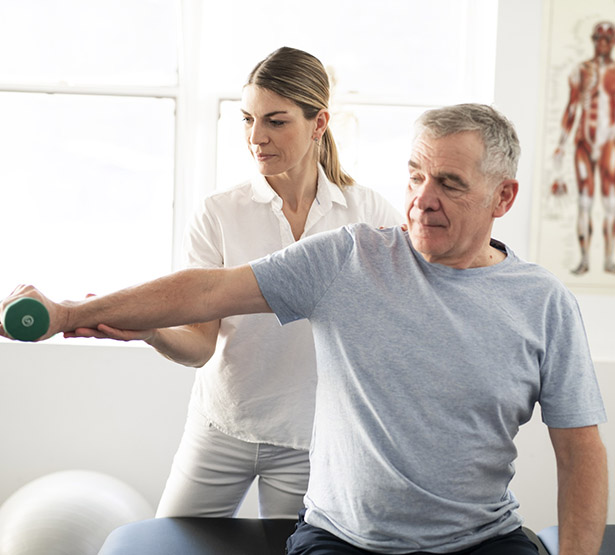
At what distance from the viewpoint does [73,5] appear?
304cm

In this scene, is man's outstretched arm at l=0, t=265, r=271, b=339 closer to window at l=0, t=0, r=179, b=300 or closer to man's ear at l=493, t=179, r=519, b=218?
man's ear at l=493, t=179, r=519, b=218

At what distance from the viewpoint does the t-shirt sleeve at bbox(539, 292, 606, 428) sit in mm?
1383

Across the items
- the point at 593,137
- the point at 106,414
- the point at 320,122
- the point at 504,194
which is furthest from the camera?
the point at 106,414

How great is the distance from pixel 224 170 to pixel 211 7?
0.67 meters

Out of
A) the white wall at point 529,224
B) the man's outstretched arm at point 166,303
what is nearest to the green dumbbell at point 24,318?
the man's outstretched arm at point 166,303

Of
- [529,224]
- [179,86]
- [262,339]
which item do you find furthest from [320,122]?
[179,86]

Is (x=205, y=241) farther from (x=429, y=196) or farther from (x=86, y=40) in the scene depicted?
(x=86, y=40)

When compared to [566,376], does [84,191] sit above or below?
above

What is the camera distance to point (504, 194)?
56.3 inches

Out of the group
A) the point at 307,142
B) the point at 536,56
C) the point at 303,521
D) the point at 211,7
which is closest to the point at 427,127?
the point at 307,142

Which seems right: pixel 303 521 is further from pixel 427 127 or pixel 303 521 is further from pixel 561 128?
pixel 561 128

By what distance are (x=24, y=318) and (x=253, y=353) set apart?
66 cm

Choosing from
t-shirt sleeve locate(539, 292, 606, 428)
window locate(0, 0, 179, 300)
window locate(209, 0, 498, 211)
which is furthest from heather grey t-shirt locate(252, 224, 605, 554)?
window locate(0, 0, 179, 300)

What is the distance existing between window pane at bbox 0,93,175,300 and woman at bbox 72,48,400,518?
4.71ft
